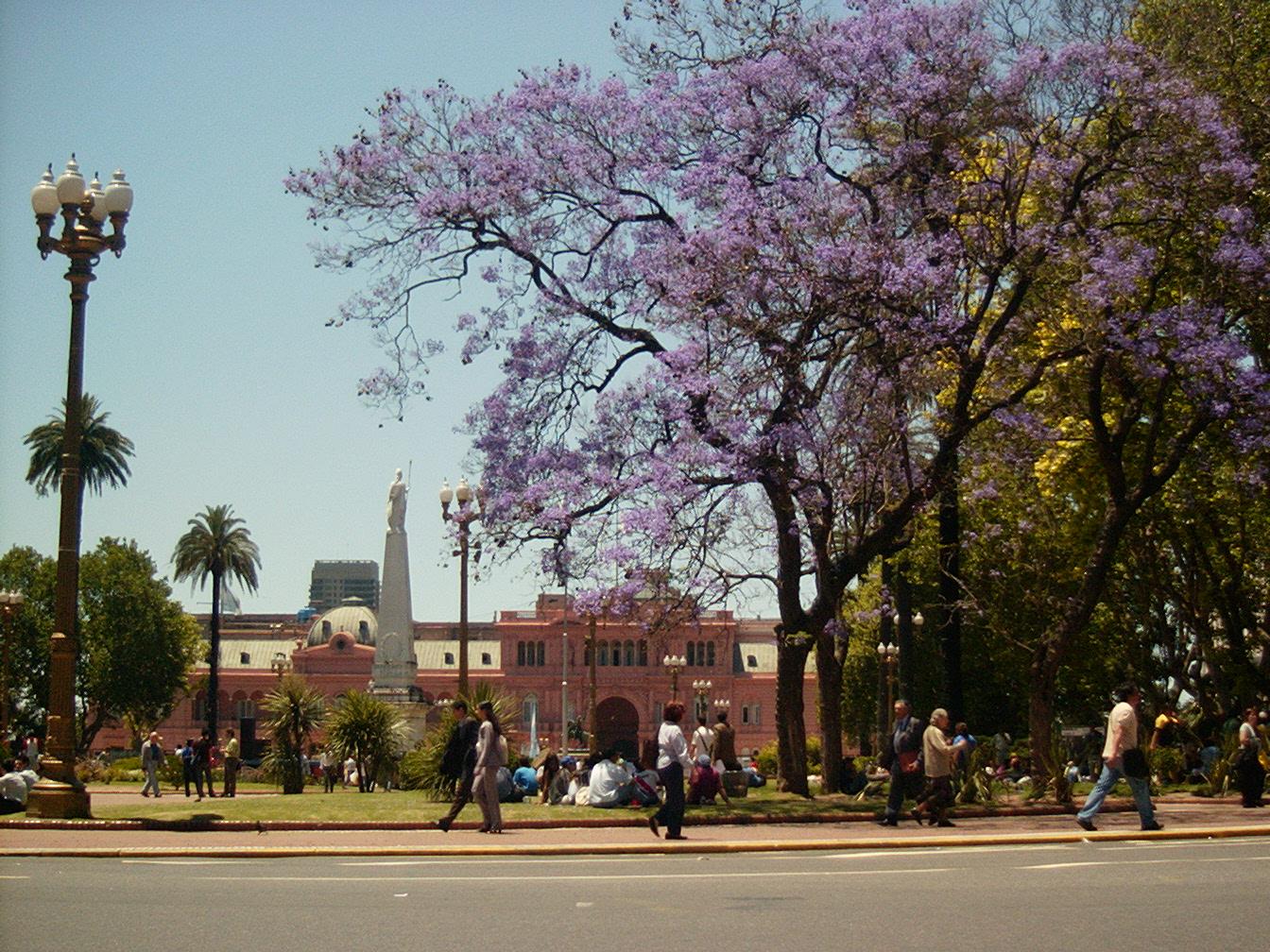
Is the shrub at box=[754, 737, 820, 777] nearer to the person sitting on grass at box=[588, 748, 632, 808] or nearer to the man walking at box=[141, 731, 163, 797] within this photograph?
the man walking at box=[141, 731, 163, 797]

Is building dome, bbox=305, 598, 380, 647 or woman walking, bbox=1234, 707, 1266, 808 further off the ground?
building dome, bbox=305, 598, 380, 647

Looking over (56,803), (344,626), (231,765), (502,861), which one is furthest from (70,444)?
(344,626)

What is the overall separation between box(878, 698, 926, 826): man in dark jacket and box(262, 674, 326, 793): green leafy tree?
15980mm

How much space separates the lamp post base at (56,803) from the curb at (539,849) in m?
3.90

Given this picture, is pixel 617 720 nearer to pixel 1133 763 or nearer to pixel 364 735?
pixel 364 735

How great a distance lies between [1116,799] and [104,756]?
6671 centimetres

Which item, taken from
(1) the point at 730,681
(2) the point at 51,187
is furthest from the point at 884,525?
(1) the point at 730,681

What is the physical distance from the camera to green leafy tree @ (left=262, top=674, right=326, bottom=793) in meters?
32.9

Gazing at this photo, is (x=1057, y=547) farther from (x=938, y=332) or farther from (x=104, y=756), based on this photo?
(x=104, y=756)

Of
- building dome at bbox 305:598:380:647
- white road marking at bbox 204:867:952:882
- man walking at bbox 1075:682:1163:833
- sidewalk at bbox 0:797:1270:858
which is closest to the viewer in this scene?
white road marking at bbox 204:867:952:882

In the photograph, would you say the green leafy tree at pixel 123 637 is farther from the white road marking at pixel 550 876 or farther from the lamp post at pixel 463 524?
the white road marking at pixel 550 876

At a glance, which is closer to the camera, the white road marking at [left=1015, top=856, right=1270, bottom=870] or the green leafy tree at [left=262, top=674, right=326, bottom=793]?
the white road marking at [left=1015, top=856, right=1270, bottom=870]

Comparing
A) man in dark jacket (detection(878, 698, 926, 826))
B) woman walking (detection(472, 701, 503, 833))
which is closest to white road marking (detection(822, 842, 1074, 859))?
man in dark jacket (detection(878, 698, 926, 826))

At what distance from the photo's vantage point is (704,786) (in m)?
23.4
